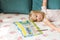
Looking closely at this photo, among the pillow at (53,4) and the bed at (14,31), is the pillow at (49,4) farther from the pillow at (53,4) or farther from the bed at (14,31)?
the bed at (14,31)

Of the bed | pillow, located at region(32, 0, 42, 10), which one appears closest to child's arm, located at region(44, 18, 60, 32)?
the bed

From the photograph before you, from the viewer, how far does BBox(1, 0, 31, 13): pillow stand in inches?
64.9

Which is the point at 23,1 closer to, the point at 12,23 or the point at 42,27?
the point at 12,23

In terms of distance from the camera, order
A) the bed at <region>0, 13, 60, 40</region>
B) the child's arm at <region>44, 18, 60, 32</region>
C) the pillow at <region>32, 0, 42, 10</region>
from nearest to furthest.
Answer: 1. the bed at <region>0, 13, 60, 40</region>
2. the child's arm at <region>44, 18, 60, 32</region>
3. the pillow at <region>32, 0, 42, 10</region>

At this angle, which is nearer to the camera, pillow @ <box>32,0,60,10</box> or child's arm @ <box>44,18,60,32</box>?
child's arm @ <box>44,18,60,32</box>

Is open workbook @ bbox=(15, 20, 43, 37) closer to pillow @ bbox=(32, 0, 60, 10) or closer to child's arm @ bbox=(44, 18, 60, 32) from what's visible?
child's arm @ bbox=(44, 18, 60, 32)

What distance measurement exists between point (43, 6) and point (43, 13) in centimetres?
13

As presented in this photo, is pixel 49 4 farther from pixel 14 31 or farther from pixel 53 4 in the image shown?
pixel 14 31

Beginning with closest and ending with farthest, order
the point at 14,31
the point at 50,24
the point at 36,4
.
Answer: the point at 14,31
the point at 50,24
the point at 36,4

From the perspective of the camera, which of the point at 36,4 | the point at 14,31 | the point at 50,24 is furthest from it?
the point at 36,4

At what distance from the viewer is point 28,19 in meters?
1.55

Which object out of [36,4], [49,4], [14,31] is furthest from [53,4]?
[14,31]

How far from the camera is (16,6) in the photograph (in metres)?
1.66

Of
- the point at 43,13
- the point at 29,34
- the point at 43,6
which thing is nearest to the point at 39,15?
the point at 43,13
